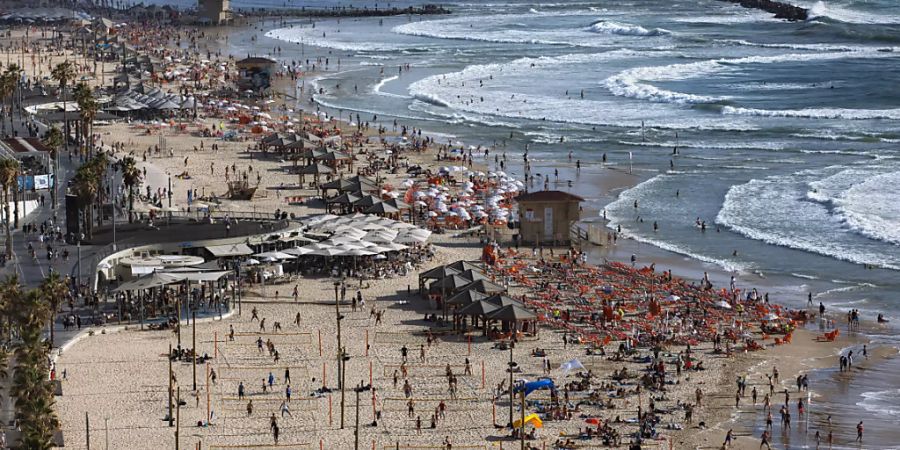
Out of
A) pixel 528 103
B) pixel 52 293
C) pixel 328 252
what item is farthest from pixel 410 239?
pixel 528 103

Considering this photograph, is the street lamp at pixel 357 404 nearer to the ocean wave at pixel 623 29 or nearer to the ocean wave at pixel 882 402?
the ocean wave at pixel 882 402

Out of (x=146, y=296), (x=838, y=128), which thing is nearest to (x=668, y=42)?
(x=838, y=128)

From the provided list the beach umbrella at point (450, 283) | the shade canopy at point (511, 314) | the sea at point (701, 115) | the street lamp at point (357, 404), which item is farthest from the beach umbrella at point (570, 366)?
the beach umbrella at point (450, 283)

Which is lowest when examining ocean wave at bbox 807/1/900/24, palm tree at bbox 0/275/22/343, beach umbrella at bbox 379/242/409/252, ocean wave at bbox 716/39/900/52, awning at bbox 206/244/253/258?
beach umbrella at bbox 379/242/409/252

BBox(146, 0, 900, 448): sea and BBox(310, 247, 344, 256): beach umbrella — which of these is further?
BBox(146, 0, 900, 448): sea

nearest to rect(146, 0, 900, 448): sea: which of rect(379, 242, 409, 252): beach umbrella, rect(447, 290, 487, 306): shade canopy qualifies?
rect(447, 290, 487, 306): shade canopy

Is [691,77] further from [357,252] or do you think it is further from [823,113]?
[357,252]

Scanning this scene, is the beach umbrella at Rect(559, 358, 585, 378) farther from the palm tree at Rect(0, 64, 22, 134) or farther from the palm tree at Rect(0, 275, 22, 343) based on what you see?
the palm tree at Rect(0, 64, 22, 134)
